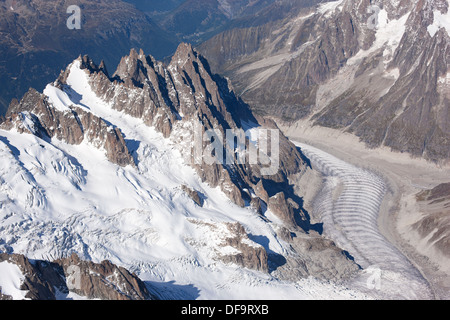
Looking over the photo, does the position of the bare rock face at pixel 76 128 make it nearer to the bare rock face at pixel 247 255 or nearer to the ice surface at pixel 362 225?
the bare rock face at pixel 247 255

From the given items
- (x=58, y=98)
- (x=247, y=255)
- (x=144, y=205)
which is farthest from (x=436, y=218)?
(x=58, y=98)

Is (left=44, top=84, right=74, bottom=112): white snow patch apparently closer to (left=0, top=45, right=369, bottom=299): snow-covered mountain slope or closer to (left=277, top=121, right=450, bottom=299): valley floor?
(left=0, top=45, right=369, bottom=299): snow-covered mountain slope

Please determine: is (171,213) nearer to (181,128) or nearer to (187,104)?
(181,128)

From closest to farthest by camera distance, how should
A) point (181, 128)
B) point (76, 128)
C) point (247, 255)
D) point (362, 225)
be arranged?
point (247, 255)
point (76, 128)
point (181, 128)
point (362, 225)

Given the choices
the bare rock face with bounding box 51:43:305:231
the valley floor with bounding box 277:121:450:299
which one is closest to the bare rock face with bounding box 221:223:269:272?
the bare rock face with bounding box 51:43:305:231

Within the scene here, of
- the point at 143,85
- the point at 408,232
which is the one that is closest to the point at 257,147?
the point at 143,85

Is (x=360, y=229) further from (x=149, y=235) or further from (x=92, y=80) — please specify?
(x=92, y=80)
